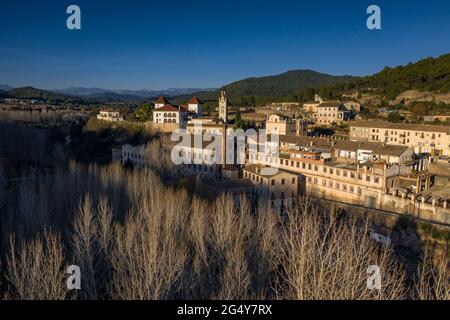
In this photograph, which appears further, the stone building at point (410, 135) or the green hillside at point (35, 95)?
the green hillside at point (35, 95)

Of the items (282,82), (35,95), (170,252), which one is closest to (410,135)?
(170,252)

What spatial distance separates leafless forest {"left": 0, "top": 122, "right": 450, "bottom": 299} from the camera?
1016cm

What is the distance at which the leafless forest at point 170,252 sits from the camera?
10.2 m

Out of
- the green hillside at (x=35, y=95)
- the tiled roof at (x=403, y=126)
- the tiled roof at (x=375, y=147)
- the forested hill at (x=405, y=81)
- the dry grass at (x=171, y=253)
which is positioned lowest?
the dry grass at (x=171, y=253)

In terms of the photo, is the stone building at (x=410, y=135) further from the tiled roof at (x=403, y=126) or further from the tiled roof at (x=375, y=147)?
the tiled roof at (x=375, y=147)

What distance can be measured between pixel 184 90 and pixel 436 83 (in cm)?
14736

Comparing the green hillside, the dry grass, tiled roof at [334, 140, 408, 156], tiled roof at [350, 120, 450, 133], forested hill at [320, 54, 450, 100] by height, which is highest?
the green hillside

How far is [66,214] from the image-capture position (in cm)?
1908

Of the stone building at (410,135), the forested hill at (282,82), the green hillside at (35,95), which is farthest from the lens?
the green hillside at (35,95)

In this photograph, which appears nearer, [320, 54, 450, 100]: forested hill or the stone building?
the stone building

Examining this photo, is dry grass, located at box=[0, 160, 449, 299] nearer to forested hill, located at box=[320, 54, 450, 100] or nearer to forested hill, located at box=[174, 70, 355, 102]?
forested hill, located at box=[320, 54, 450, 100]

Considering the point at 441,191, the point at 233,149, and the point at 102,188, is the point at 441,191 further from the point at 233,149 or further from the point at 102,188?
the point at 102,188

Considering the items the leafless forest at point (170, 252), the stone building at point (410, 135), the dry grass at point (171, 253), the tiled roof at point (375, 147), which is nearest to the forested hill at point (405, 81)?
the stone building at point (410, 135)

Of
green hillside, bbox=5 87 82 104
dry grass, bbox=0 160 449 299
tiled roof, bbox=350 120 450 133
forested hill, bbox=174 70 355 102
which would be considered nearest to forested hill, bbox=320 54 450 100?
tiled roof, bbox=350 120 450 133
